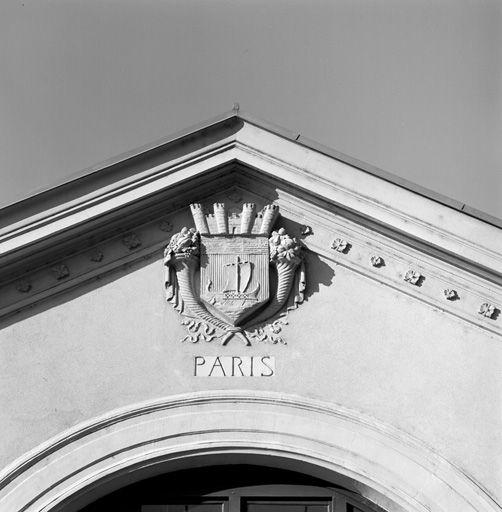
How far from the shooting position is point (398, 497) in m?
12.7

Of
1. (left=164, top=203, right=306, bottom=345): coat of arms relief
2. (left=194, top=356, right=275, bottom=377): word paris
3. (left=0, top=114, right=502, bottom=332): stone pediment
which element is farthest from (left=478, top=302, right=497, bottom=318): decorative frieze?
(left=194, top=356, right=275, bottom=377): word paris

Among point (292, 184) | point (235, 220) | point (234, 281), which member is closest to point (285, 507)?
point (234, 281)

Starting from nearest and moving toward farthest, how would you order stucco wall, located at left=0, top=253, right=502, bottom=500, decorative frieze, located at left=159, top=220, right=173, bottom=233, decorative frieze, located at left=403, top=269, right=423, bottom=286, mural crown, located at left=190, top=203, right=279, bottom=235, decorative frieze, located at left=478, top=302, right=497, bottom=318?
stucco wall, located at left=0, top=253, right=502, bottom=500 → decorative frieze, located at left=478, top=302, right=497, bottom=318 → decorative frieze, located at left=403, top=269, right=423, bottom=286 → mural crown, located at left=190, top=203, right=279, bottom=235 → decorative frieze, located at left=159, top=220, right=173, bottom=233

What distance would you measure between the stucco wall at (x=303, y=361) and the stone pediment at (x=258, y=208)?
0.63 feet

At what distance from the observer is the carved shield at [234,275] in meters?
13.3

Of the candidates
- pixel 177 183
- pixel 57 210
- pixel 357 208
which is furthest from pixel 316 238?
pixel 57 210

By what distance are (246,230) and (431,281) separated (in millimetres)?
1729

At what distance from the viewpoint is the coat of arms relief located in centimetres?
1337

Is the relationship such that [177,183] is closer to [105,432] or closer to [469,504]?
[105,432]

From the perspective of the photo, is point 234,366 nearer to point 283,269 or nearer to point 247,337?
point 247,337

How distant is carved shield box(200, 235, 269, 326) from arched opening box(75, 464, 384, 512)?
4.54 feet

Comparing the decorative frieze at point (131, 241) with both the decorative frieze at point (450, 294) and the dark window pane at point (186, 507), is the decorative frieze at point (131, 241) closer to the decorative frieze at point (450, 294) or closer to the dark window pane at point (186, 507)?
the dark window pane at point (186, 507)

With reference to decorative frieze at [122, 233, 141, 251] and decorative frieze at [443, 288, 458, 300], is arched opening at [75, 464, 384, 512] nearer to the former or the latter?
decorative frieze at [443, 288, 458, 300]

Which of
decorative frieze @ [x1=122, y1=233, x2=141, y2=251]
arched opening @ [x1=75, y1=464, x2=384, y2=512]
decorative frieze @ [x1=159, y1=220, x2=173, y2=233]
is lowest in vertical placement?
arched opening @ [x1=75, y1=464, x2=384, y2=512]
